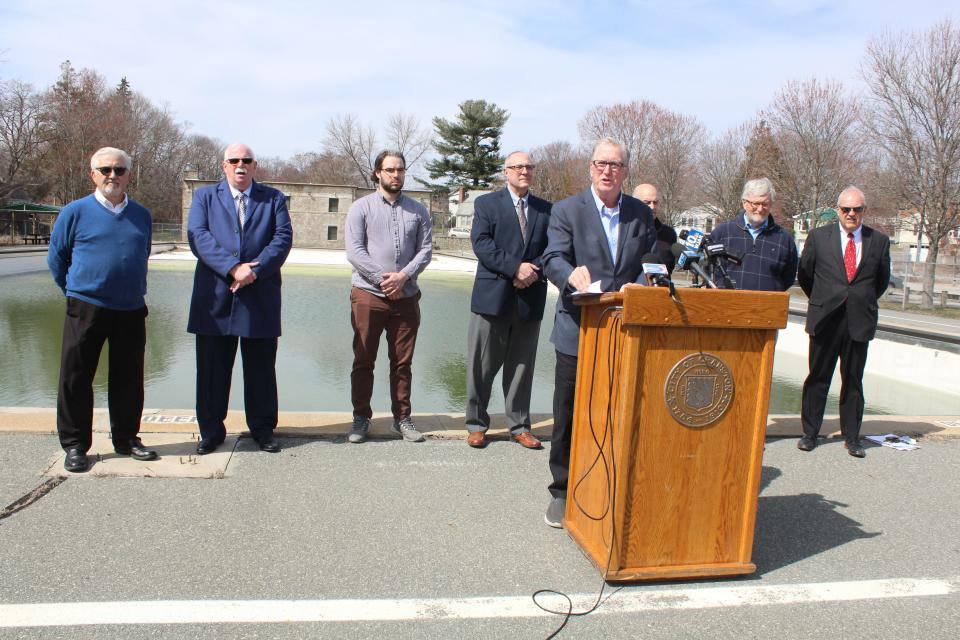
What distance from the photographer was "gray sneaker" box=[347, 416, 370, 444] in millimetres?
5008

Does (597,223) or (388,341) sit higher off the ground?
(597,223)

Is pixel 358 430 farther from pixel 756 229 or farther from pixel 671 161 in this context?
pixel 671 161

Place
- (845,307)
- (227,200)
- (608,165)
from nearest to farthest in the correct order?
1. (608,165)
2. (227,200)
3. (845,307)

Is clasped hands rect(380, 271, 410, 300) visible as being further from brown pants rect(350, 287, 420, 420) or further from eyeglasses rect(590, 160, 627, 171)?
eyeglasses rect(590, 160, 627, 171)

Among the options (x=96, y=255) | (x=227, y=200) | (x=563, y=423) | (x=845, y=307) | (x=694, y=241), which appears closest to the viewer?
(x=694, y=241)

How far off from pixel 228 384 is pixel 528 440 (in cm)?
204

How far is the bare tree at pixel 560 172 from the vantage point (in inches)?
1968

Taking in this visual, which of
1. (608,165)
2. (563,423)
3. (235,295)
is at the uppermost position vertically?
(608,165)

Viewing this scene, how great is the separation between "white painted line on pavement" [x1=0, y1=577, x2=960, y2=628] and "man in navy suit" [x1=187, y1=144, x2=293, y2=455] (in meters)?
1.90

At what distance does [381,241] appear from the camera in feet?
17.5

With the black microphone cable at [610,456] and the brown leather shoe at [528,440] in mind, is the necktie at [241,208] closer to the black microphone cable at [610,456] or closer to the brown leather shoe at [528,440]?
the brown leather shoe at [528,440]

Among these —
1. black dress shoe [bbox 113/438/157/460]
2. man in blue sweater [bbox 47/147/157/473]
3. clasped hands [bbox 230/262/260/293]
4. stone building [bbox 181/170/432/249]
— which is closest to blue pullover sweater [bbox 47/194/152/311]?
man in blue sweater [bbox 47/147/157/473]

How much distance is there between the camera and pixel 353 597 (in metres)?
Result: 2.91

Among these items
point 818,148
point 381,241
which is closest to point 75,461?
point 381,241
